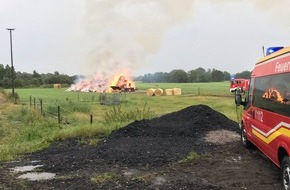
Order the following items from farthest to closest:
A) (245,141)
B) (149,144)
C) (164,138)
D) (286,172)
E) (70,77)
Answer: (70,77) < (164,138) < (149,144) < (245,141) < (286,172)

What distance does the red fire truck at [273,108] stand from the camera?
5992 mm

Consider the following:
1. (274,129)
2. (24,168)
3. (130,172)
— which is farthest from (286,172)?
(24,168)

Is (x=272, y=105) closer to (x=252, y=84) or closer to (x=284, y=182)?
(x=284, y=182)

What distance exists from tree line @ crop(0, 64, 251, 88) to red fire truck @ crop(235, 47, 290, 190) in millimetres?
92818

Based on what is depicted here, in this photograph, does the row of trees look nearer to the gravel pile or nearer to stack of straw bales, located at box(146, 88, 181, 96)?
stack of straw bales, located at box(146, 88, 181, 96)

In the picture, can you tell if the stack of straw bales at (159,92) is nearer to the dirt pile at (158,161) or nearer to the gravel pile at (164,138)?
the gravel pile at (164,138)

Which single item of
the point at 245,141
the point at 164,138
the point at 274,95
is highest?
the point at 274,95

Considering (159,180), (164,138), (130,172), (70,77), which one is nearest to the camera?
(159,180)

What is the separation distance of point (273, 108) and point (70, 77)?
11560 cm

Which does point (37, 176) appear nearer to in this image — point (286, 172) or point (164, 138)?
point (164, 138)

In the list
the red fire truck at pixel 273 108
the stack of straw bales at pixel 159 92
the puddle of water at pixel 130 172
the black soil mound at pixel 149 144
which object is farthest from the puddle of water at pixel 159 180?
the stack of straw bales at pixel 159 92

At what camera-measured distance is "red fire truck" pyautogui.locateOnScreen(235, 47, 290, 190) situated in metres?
5.99

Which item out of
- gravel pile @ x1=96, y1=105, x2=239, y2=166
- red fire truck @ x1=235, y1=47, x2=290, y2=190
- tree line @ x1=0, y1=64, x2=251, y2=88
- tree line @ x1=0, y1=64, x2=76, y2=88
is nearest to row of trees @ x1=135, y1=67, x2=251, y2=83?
tree line @ x1=0, y1=64, x2=251, y2=88

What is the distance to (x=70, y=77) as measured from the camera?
119188 mm
